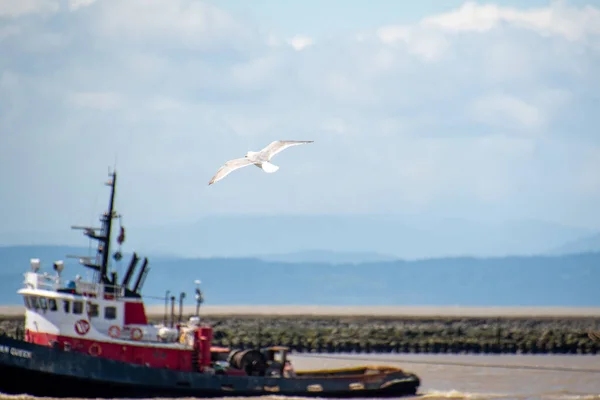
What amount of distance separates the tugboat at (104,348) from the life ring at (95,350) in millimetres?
30

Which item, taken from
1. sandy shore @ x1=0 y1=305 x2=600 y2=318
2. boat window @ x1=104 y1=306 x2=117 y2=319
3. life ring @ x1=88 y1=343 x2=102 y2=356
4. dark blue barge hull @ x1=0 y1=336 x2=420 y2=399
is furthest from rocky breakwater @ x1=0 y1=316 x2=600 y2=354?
boat window @ x1=104 y1=306 x2=117 y2=319

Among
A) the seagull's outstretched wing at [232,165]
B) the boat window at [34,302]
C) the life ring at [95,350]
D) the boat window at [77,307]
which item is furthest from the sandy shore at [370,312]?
the seagull's outstretched wing at [232,165]

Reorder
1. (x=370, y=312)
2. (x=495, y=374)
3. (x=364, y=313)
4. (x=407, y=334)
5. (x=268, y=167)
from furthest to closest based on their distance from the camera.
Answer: (x=370, y=312)
(x=364, y=313)
(x=407, y=334)
(x=495, y=374)
(x=268, y=167)

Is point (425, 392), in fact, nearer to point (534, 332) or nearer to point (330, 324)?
point (534, 332)

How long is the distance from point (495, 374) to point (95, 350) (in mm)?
19145

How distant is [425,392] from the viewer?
47.4m

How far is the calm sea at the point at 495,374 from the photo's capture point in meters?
47.8

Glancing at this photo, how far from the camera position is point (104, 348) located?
42.1 m

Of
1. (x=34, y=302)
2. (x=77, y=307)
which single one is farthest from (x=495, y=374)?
(x=34, y=302)

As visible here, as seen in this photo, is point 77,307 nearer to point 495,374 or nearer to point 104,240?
point 104,240

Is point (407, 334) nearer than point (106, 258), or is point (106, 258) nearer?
point (106, 258)

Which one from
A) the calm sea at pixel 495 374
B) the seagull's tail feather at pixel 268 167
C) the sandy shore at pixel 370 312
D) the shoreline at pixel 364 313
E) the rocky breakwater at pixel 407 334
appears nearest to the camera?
the seagull's tail feather at pixel 268 167

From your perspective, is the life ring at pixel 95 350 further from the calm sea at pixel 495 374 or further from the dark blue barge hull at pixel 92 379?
the calm sea at pixel 495 374

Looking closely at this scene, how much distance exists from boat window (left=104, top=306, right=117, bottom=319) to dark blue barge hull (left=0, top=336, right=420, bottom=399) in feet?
4.55
